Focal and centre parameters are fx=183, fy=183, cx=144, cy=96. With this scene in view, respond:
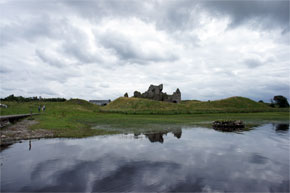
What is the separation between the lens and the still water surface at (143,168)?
38.2 feet

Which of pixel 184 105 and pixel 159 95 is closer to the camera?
pixel 184 105

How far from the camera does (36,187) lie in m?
11.4

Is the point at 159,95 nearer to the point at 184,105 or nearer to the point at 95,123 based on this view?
the point at 184,105

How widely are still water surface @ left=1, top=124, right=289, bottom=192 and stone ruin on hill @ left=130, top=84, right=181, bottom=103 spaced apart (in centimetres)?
10607

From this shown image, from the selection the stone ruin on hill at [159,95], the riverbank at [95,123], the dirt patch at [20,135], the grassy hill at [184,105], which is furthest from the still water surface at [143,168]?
the stone ruin on hill at [159,95]

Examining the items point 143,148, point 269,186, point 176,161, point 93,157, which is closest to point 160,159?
point 176,161

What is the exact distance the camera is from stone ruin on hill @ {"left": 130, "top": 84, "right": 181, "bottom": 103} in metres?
128

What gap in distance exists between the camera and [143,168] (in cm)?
1458

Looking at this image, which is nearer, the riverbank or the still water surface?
the still water surface

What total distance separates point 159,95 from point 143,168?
375 feet

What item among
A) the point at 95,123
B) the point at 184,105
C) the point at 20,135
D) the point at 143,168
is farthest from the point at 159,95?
the point at 143,168

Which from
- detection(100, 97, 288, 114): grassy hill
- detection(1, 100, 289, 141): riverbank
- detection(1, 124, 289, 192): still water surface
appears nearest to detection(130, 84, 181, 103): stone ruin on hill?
detection(100, 97, 288, 114): grassy hill

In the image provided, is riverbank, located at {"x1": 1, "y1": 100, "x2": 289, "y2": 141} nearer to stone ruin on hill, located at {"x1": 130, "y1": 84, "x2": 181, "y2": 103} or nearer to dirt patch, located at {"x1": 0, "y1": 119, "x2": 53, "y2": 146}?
dirt patch, located at {"x1": 0, "y1": 119, "x2": 53, "y2": 146}

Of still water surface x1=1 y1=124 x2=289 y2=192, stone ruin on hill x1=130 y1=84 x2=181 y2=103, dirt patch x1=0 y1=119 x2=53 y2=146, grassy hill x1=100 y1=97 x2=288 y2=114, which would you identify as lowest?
still water surface x1=1 y1=124 x2=289 y2=192
